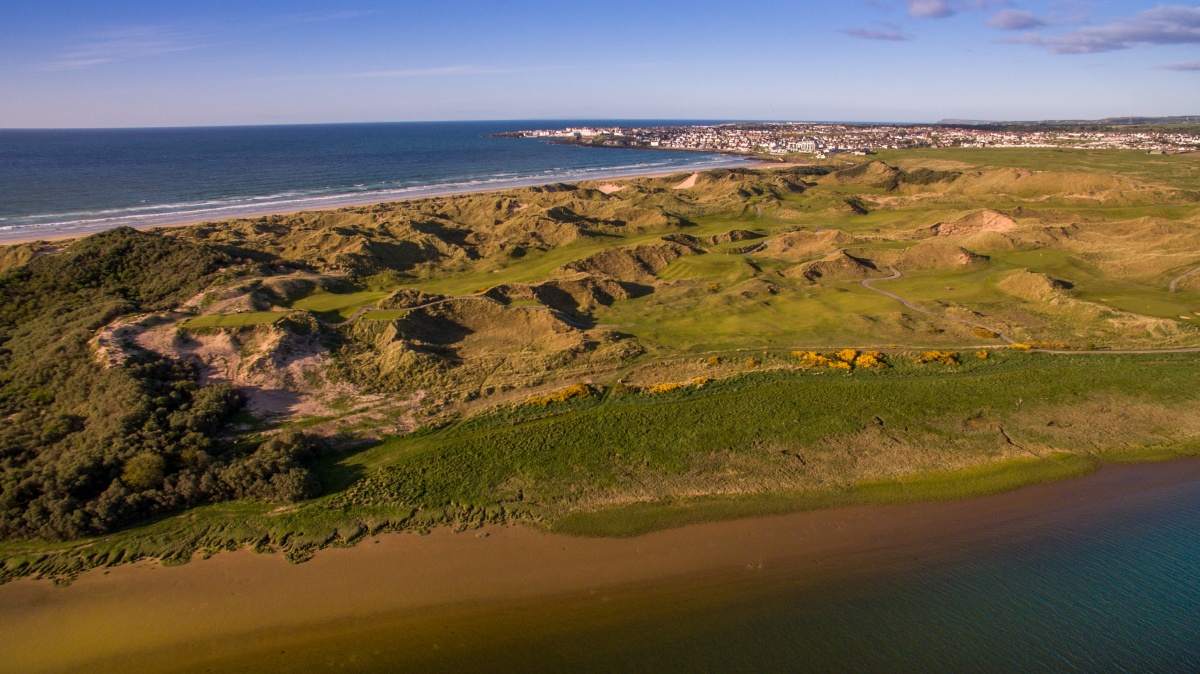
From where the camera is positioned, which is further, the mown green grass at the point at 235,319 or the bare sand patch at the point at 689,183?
the bare sand patch at the point at 689,183

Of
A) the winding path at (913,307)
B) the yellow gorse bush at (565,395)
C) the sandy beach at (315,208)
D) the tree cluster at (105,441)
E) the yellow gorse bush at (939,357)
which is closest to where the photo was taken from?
the tree cluster at (105,441)

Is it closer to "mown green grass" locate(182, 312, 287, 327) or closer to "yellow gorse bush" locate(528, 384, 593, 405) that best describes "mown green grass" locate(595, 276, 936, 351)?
"yellow gorse bush" locate(528, 384, 593, 405)

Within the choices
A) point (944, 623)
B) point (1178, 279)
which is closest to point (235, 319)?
point (944, 623)

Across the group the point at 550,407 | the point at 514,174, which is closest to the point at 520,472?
the point at 550,407

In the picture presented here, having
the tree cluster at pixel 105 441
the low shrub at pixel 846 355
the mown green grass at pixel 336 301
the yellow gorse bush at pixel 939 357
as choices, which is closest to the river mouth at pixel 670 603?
the tree cluster at pixel 105 441

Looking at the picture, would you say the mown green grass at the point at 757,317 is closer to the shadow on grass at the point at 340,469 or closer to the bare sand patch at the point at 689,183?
the shadow on grass at the point at 340,469

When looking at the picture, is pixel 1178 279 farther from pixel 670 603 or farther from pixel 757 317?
pixel 670 603

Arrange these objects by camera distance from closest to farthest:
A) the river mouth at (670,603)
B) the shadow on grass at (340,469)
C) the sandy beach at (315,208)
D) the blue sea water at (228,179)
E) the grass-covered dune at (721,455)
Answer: the river mouth at (670,603)
the grass-covered dune at (721,455)
the shadow on grass at (340,469)
the sandy beach at (315,208)
the blue sea water at (228,179)
